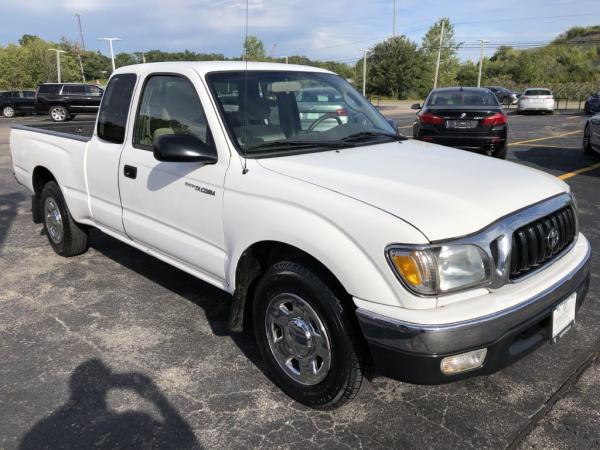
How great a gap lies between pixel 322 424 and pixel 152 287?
2380 millimetres

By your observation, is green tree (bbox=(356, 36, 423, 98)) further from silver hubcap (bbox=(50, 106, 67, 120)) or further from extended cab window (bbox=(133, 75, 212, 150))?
extended cab window (bbox=(133, 75, 212, 150))

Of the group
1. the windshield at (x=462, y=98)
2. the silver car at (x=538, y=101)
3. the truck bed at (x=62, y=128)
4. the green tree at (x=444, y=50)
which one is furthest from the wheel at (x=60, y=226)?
the green tree at (x=444, y=50)

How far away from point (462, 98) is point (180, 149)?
9.18 metres

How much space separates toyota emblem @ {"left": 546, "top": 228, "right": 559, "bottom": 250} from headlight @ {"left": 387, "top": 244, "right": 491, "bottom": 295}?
23.1 inches

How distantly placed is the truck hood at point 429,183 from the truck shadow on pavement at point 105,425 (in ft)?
4.82

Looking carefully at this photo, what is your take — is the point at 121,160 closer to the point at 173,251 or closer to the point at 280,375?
the point at 173,251

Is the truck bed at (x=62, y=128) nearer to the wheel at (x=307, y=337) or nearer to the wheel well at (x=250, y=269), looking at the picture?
the wheel well at (x=250, y=269)

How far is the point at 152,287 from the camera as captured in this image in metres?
4.53

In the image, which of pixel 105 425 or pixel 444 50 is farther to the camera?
pixel 444 50

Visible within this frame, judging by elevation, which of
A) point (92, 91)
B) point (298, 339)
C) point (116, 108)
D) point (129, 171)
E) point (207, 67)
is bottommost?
point (298, 339)

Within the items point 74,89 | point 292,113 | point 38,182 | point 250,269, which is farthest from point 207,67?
point 74,89

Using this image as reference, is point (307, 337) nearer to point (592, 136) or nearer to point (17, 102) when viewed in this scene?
point (592, 136)

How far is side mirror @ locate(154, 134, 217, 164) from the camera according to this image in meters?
2.91

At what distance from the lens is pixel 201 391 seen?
299cm
